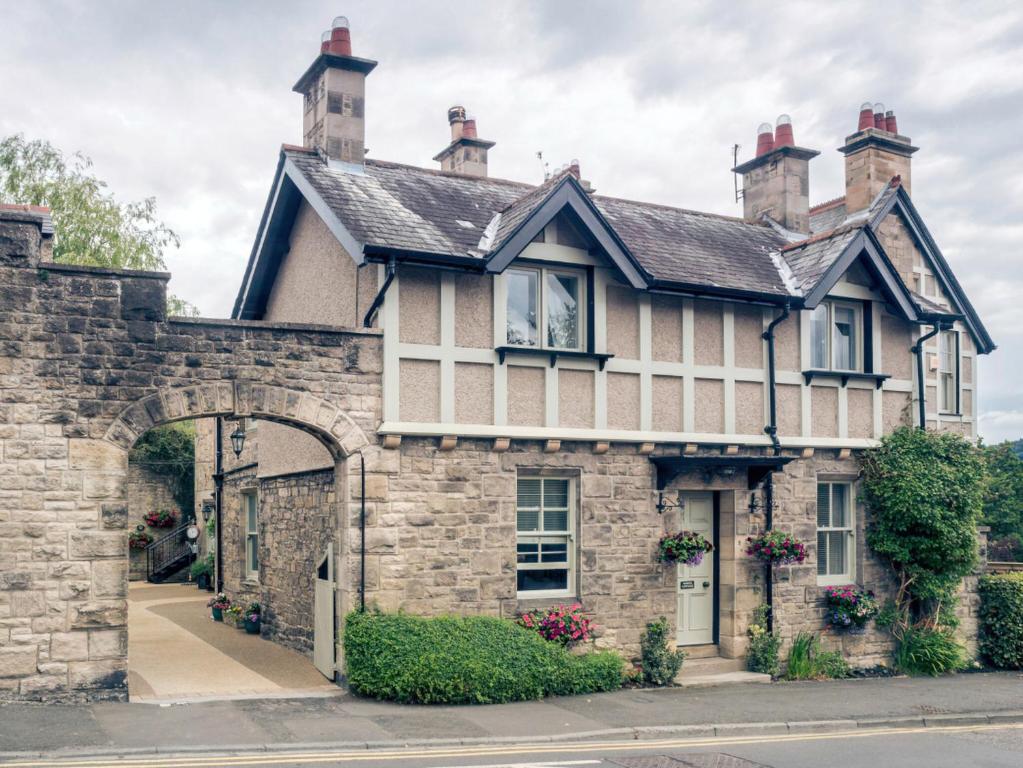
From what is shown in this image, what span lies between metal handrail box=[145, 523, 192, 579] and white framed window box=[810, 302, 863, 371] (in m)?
21.1

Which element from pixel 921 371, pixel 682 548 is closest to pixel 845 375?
pixel 921 371

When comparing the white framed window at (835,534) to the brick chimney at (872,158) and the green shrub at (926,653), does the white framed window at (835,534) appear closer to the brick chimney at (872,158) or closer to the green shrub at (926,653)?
the green shrub at (926,653)

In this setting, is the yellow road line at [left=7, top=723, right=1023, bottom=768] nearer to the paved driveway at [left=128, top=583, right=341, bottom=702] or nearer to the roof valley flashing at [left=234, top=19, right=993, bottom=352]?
the paved driveway at [left=128, top=583, right=341, bottom=702]

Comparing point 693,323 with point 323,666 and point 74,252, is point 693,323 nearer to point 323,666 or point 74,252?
point 323,666

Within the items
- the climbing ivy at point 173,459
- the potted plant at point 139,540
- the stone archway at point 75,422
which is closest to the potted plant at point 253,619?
the stone archway at point 75,422

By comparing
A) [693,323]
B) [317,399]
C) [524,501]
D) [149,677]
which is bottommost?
[149,677]

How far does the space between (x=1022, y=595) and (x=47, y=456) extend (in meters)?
15.4

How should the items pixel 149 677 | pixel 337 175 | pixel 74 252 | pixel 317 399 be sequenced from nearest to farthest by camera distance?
1. pixel 317 399
2. pixel 149 677
3. pixel 337 175
4. pixel 74 252

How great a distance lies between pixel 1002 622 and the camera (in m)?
18.2

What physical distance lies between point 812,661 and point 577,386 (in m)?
5.75

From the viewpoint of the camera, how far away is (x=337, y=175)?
51.5 feet

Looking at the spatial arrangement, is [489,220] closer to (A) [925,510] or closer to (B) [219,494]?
(A) [925,510]

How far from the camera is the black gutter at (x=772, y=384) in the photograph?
16547 mm

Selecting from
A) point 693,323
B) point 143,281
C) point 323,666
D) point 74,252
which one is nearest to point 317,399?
point 143,281
